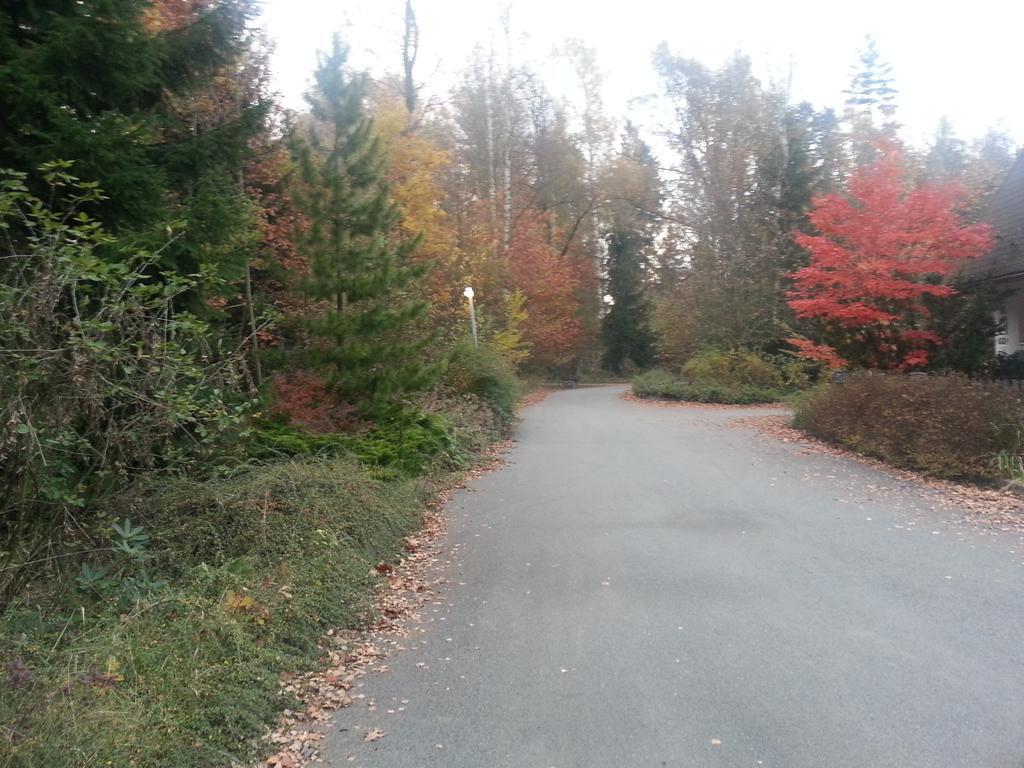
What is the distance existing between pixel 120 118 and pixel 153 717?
17.4ft

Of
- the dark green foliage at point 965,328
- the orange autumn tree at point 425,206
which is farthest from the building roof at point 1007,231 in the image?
the orange autumn tree at point 425,206

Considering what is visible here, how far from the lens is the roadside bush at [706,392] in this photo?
2769 cm

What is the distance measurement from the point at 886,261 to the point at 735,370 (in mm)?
14124

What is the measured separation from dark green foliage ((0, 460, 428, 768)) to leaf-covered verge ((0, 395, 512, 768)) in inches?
0.4

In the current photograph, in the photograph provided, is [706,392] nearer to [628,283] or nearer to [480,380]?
[480,380]

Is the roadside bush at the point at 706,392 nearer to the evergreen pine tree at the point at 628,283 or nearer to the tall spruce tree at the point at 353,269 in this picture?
the evergreen pine tree at the point at 628,283

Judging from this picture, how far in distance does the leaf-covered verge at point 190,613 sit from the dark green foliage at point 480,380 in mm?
10041

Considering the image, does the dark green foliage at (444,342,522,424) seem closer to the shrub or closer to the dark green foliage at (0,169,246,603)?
the shrub

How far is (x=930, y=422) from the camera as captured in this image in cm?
1152

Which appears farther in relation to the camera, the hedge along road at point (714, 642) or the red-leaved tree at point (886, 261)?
the red-leaved tree at point (886, 261)

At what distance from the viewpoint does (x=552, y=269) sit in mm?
41656

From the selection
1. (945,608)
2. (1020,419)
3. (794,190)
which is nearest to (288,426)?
(945,608)

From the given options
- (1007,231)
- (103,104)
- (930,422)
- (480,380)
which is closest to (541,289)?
(480,380)

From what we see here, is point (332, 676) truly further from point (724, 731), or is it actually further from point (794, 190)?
point (794, 190)
